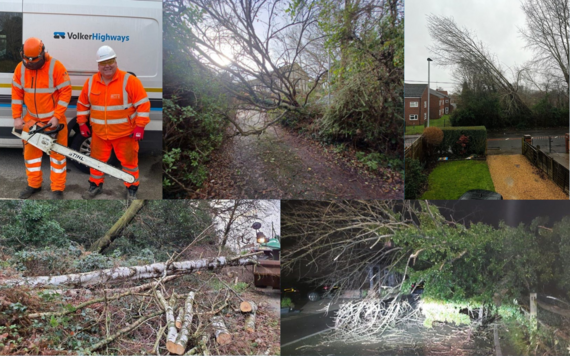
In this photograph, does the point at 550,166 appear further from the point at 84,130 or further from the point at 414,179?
the point at 84,130

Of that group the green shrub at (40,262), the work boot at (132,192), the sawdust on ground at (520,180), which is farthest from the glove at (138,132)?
the sawdust on ground at (520,180)

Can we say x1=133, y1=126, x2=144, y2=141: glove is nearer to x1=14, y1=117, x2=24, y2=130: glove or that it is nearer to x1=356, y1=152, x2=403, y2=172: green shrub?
x1=14, y1=117, x2=24, y2=130: glove

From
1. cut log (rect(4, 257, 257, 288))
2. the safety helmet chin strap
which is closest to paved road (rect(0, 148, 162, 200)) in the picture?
cut log (rect(4, 257, 257, 288))

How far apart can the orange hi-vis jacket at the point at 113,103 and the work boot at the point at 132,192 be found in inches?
24.2

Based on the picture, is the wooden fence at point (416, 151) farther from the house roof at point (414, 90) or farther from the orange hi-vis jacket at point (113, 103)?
the orange hi-vis jacket at point (113, 103)

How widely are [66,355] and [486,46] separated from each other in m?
6.01

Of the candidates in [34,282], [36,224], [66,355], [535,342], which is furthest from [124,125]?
[535,342]

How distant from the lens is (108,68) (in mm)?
4707

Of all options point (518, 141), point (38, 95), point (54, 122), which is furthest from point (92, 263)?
point (518, 141)

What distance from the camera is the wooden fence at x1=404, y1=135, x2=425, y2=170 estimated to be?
523 cm

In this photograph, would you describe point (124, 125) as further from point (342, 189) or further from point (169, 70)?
point (342, 189)

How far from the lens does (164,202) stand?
5.04 meters

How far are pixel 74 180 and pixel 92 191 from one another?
24cm

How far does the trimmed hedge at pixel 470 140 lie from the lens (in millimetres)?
5445
